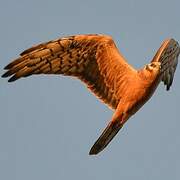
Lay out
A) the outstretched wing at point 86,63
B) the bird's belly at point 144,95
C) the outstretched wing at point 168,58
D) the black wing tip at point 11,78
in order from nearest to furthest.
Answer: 1. the black wing tip at point 11,78
2. the bird's belly at point 144,95
3. the outstretched wing at point 86,63
4. the outstretched wing at point 168,58

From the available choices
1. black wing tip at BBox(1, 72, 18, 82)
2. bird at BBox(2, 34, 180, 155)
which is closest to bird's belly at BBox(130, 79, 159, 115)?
bird at BBox(2, 34, 180, 155)

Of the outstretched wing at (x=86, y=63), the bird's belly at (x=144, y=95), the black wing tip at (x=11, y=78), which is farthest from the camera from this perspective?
the outstretched wing at (x=86, y=63)

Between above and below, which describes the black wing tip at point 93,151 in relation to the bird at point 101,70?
below

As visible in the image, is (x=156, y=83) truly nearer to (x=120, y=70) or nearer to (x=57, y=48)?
(x=120, y=70)

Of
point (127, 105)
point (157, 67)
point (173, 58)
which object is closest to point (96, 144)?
point (127, 105)

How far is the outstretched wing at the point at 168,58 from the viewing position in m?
12.9

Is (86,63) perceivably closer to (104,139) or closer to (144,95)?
(144,95)

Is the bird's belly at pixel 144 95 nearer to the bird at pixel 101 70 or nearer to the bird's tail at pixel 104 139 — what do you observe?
the bird at pixel 101 70

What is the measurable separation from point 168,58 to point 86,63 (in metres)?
1.80

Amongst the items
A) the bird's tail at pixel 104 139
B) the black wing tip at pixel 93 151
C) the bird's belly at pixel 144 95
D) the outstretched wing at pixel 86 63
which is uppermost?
the outstretched wing at pixel 86 63

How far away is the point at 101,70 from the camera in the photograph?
12719 mm

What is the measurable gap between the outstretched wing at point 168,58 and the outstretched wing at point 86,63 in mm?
767

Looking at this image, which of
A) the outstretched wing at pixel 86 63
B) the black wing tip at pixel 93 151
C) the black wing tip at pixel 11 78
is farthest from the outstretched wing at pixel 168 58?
the black wing tip at pixel 11 78

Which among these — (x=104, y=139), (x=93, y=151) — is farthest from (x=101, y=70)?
(x=93, y=151)
